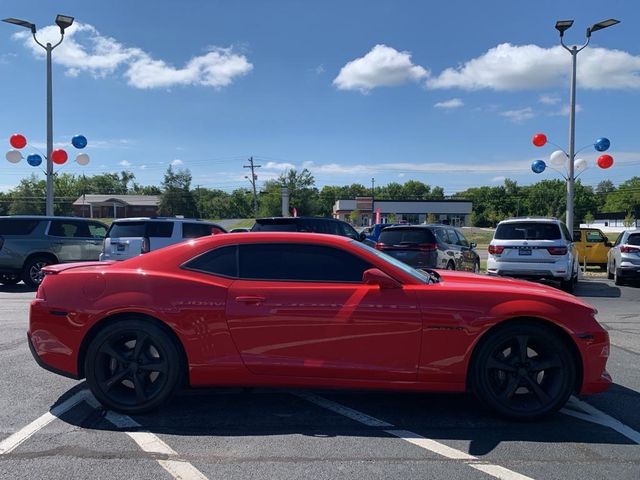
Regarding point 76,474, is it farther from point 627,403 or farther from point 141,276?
point 627,403

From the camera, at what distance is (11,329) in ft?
25.5

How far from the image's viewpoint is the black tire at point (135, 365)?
4238 millimetres

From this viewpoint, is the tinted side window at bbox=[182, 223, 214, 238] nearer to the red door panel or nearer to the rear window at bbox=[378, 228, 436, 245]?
the rear window at bbox=[378, 228, 436, 245]

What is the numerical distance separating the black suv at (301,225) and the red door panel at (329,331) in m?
Answer: 7.87

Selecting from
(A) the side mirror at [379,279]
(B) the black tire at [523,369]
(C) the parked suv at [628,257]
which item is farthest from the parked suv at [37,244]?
(C) the parked suv at [628,257]

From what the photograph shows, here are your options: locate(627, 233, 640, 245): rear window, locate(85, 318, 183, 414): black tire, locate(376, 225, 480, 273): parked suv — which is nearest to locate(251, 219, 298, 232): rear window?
locate(376, 225, 480, 273): parked suv

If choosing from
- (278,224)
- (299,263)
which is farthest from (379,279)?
(278,224)

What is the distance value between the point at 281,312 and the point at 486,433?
1822 millimetres

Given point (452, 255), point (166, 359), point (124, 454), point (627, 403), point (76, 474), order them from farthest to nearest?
point (452, 255)
point (627, 403)
point (166, 359)
point (124, 454)
point (76, 474)

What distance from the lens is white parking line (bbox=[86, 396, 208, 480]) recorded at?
331cm

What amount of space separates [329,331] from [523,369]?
1594mm

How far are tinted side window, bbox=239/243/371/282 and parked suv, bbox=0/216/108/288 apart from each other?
10512mm

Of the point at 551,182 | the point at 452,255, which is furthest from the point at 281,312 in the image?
the point at 551,182

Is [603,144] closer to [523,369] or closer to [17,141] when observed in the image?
[523,369]
